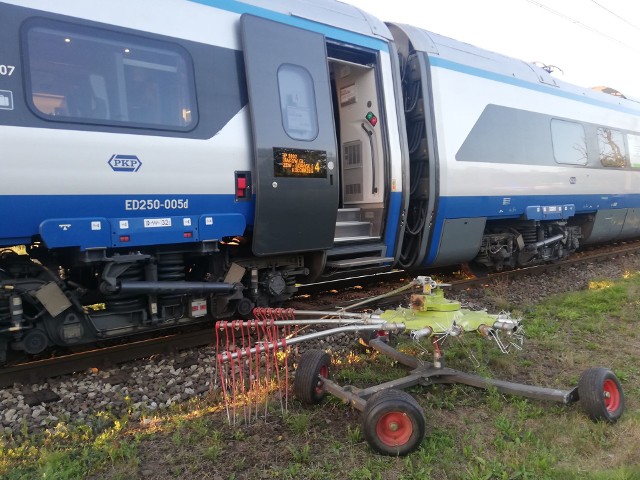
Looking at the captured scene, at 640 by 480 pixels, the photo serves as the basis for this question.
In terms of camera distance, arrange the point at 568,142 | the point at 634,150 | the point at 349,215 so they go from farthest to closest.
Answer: the point at 634,150 < the point at 568,142 < the point at 349,215

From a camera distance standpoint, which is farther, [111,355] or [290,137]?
[290,137]

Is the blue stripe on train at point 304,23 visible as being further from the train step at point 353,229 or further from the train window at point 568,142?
the train window at point 568,142

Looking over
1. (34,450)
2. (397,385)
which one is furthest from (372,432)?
(34,450)

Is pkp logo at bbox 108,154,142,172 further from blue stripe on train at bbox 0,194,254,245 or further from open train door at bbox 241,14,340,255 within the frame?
open train door at bbox 241,14,340,255

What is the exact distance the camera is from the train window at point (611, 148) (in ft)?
33.7

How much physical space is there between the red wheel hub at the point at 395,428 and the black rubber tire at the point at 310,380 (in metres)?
0.71

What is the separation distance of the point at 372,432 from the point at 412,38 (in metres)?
5.47

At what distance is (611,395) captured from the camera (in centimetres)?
366

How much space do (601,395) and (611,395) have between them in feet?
0.90

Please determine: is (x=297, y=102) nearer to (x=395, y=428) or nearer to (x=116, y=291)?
(x=116, y=291)

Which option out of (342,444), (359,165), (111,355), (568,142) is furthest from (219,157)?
(568,142)

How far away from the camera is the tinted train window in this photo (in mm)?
3961

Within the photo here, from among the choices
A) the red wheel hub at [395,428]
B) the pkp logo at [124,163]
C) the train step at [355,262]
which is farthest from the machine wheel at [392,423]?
the train step at [355,262]

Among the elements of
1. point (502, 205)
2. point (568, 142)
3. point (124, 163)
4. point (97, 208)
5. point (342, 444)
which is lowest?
point (342, 444)
